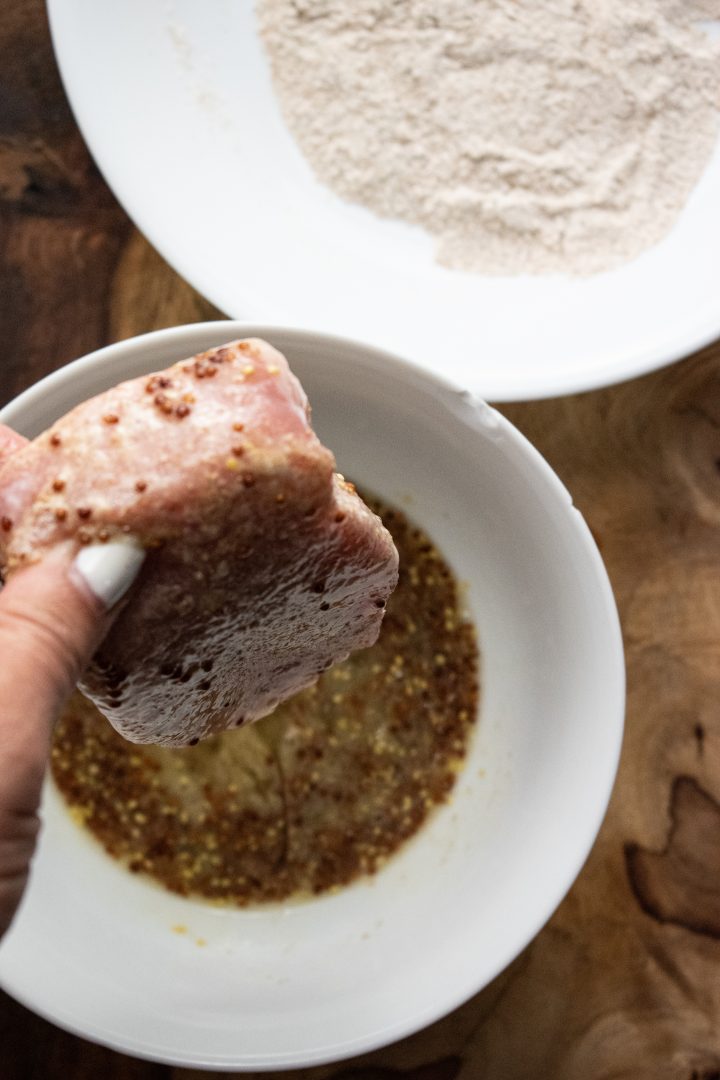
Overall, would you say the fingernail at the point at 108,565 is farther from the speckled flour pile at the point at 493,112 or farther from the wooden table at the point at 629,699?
the speckled flour pile at the point at 493,112

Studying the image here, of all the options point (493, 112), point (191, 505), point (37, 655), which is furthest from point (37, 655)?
point (493, 112)

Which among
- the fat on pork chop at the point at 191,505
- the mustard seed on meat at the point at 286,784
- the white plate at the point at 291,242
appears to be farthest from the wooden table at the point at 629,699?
the fat on pork chop at the point at 191,505

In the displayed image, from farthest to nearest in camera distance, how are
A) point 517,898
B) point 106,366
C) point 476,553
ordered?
point 476,553, point 517,898, point 106,366

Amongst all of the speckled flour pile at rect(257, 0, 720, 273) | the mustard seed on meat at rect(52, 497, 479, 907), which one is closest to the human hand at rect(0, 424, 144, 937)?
the mustard seed on meat at rect(52, 497, 479, 907)

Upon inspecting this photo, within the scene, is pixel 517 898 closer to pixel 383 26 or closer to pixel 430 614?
pixel 430 614

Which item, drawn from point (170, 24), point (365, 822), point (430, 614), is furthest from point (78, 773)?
point (170, 24)

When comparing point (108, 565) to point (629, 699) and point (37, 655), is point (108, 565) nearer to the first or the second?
point (37, 655)

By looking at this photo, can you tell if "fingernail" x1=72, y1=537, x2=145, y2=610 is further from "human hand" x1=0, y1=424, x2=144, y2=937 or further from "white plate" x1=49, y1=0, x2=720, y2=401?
Result: "white plate" x1=49, y1=0, x2=720, y2=401
